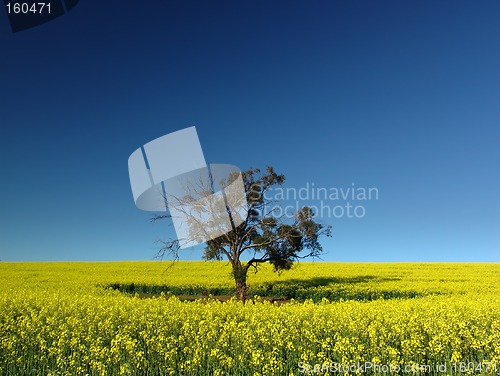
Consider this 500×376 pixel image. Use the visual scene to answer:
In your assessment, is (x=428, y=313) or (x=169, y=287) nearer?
(x=428, y=313)

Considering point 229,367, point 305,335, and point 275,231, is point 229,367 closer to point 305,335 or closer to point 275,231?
point 305,335

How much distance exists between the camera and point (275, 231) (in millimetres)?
28844

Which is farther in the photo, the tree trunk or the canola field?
the tree trunk

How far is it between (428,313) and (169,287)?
76.4ft

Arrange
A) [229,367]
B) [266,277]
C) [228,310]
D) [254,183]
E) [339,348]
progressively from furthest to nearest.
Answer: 1. [266,277]
2. [254,183]
3. [228,310]
4. [339,348]
5. [229,367]

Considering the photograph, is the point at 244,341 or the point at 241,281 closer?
the point at 244,341

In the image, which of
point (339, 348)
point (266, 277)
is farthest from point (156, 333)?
point (266, 277)

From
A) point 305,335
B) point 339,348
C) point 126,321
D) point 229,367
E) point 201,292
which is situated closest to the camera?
point 229,367

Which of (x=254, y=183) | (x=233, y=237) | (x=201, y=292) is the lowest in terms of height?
(x=201, y=292)

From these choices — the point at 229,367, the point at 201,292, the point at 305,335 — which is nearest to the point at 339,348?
the point at 305,335

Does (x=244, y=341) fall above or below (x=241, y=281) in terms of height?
above

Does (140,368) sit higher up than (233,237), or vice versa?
(233,237)

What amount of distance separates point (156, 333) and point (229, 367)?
315 centimetres

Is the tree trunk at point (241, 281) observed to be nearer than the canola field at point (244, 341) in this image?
No
